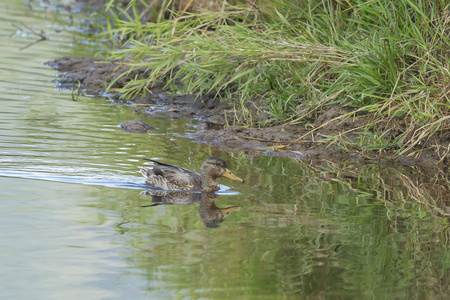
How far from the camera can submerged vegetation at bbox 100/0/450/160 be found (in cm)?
817

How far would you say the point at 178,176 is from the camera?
669 cm

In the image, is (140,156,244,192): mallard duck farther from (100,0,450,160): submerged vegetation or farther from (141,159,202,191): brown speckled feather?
(100,0,450,160): submerged vegetation

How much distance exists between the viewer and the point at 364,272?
179 inches

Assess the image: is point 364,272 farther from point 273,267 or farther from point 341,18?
point 341,18

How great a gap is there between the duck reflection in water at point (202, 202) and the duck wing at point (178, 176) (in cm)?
9

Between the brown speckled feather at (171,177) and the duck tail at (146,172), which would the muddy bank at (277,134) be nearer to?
the brown speckled feather at (171,177)

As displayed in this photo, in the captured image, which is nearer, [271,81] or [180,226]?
[180,226]

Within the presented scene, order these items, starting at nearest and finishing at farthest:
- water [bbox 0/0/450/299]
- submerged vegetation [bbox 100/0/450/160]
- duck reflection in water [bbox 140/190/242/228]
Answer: water [bbox 0/0/450/299], duck reflection in water [bbox 140/190/242/228], submerged vegetation [bbox 100/0/450/160]

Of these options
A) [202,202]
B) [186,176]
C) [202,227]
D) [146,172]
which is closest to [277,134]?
[186,176]

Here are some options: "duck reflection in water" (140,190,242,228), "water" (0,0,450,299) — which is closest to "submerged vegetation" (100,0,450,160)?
"water" (0,0,450,299)

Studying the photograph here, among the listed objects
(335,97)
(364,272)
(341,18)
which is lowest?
(364,272)

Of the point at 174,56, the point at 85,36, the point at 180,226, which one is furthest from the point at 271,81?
the point at 85,36

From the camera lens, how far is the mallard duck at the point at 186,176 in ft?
21.7

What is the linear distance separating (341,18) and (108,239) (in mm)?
5449
